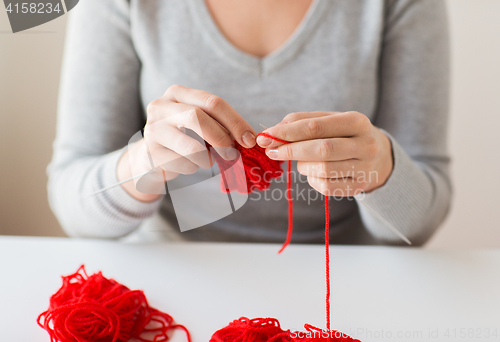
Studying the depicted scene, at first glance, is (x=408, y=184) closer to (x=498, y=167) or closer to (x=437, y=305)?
(x=437, y=305)

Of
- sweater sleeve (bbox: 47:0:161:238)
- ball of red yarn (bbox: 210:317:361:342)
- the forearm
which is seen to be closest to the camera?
ball of red yarn (bbox: 210:317:361:342)

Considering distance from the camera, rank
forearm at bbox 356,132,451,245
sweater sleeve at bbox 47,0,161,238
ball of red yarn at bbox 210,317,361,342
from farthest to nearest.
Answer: sweater sleeve at bbox 47,0,161,238 < forearm at bbox 356,132,451,245 < ball of red yarn at bbox 210,317,361,342

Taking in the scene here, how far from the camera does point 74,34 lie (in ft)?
2.60

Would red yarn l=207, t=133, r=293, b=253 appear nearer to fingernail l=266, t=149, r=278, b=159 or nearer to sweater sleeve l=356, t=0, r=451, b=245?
fingernail l=266, t=149, r=278, b=159

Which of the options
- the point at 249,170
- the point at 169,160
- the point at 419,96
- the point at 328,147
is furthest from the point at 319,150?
the point at 419,96

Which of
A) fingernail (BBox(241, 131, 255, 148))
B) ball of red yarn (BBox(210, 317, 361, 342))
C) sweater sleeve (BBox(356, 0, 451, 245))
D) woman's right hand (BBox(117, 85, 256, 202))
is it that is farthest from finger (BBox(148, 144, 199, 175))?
sweater sleeve (BBox(356, 0, 451, 245))

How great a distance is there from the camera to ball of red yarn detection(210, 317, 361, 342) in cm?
47

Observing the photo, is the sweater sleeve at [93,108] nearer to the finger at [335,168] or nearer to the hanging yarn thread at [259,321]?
the hanging yarn thread at [259,321]

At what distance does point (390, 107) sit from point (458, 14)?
2.05 ft

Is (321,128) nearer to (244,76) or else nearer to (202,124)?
(202,124)

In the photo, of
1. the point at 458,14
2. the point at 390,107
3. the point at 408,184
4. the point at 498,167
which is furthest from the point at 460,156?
the point at 408,184

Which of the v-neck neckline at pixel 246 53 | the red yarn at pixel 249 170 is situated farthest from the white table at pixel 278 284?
the v-neck neckline at pixel 246 53

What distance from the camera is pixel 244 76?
758 mm

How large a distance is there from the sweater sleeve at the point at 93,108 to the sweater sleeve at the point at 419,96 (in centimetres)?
56
